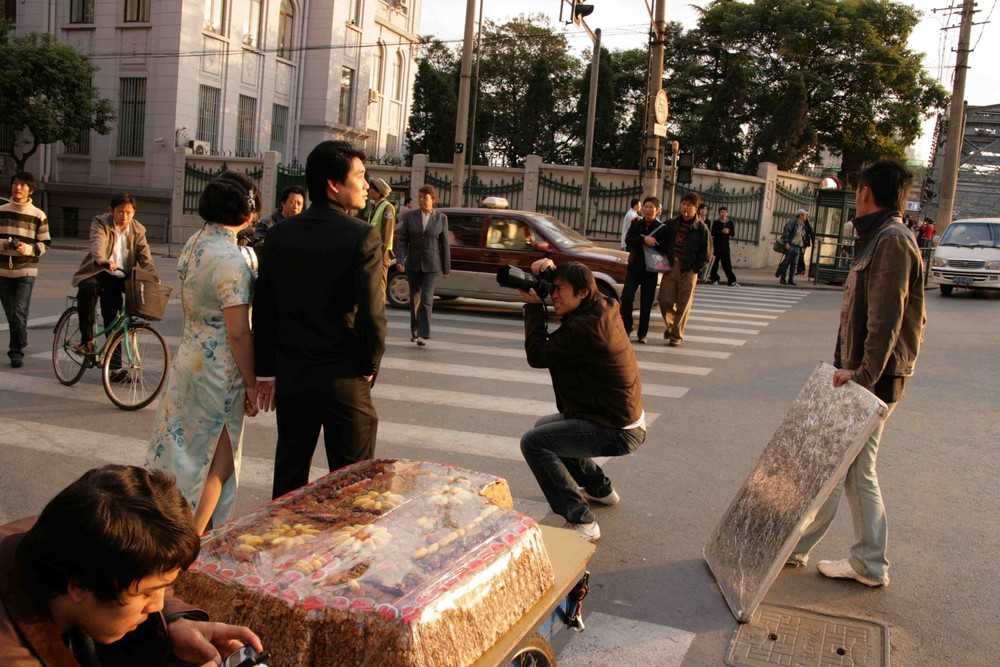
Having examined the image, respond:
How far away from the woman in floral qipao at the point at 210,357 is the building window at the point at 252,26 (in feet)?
101

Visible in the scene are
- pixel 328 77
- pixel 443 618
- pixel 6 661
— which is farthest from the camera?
pixel 328 77

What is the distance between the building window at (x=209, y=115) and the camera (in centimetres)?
3039

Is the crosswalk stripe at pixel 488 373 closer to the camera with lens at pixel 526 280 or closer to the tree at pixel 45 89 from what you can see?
the camera with lens at pixel 526 280

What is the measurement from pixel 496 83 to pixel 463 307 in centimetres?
3757

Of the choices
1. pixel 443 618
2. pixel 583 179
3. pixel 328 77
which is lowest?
pixel 443 618

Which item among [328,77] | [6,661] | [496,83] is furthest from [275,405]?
[496,83]

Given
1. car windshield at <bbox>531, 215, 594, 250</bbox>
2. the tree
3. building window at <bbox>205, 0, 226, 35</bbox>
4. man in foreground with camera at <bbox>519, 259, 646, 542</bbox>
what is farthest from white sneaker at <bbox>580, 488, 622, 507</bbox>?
building window at <bbox>205, 0, 226, 35</bbox>

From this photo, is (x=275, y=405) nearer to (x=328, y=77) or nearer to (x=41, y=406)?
(x=41, y=406)

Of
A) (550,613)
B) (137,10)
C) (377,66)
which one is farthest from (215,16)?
(550,613)

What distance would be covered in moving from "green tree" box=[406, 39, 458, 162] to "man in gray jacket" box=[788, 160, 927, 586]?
→ 3868 centimetres

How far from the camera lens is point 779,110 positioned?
36.9 m

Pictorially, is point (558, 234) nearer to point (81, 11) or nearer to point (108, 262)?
point (108, 262)

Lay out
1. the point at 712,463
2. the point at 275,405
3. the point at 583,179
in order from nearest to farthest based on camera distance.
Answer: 1. the point at 275,405
2. the point at 712,463
3. the point at 583,179

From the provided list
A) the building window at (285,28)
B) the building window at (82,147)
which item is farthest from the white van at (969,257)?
the building window at (82,147)
